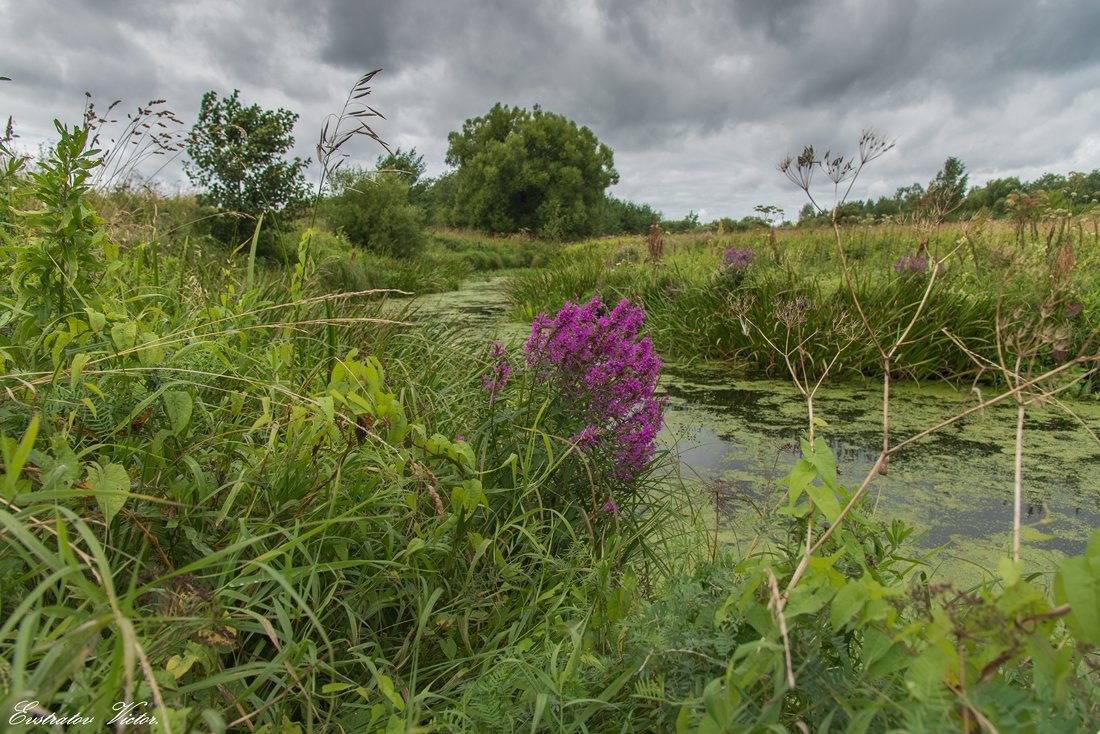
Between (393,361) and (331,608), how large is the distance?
3.74 ft

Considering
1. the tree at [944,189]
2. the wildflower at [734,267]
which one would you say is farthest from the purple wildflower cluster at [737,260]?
the tree at [944,189]

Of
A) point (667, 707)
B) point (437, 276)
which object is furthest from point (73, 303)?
point (437, 276)

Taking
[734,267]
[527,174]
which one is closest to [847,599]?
[734,267]

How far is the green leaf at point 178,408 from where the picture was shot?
3.39 ft

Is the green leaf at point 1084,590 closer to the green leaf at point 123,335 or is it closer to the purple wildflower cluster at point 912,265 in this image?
the green leaf at point 123,335

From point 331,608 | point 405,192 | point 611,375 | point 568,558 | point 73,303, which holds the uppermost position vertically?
point 405,192

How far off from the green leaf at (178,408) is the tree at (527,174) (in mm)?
27950

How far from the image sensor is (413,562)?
4.10 ft

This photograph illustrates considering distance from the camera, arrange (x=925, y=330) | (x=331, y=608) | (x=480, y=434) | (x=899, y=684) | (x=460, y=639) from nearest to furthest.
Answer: (x=899, y=684)
(x=331, y=608)
(x=460, y=639)
(x=480, y=434)
(x=925, y=330)

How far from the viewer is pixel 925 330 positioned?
3785 mm

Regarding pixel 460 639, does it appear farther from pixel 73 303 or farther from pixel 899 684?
pixel 73 303

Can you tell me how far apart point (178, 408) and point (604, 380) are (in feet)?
3.32

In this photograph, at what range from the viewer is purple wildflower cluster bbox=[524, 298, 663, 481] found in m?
1.63

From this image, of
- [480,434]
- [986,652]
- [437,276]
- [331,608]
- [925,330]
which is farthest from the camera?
[437,276]
